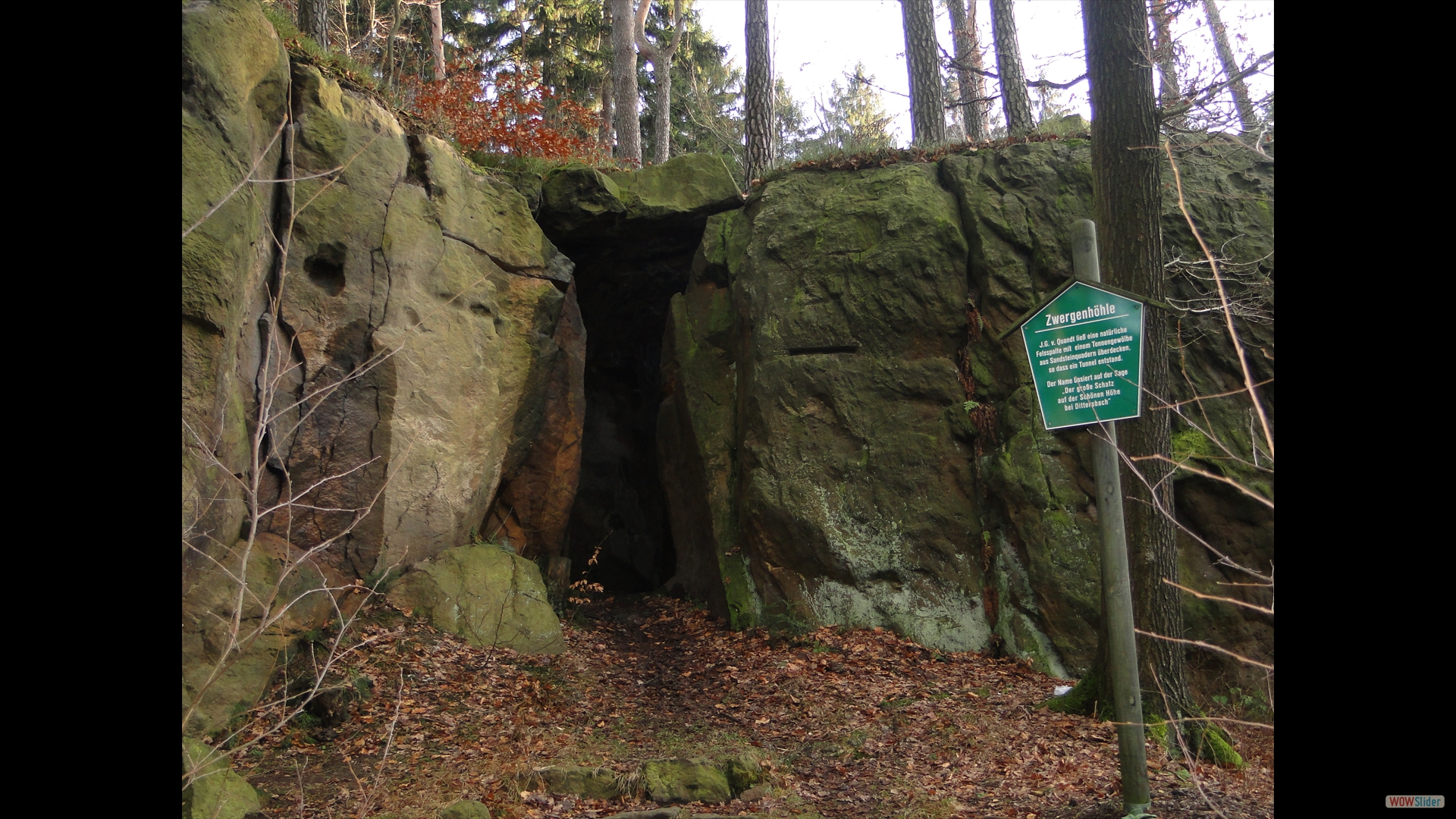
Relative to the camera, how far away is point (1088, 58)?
23.8 ft

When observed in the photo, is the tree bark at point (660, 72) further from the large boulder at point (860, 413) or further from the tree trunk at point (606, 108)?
the large boulder at point (860, 413)

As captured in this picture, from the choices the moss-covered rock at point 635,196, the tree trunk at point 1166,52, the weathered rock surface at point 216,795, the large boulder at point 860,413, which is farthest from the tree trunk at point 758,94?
the weathered rock surface at point 216,795

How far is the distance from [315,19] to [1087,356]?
1174 cm

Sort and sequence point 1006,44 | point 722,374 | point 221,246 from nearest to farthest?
point 221,246
point 722,374
point 1006,44

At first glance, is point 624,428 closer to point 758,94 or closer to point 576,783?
point 758,94

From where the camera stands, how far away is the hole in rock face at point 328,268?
857 centimetres

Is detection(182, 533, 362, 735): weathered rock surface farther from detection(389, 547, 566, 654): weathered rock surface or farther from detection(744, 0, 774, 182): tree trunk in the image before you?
detection(744, 0, 774, 182): tree trunk

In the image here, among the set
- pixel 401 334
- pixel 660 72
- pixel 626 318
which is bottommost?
pixel 401 334

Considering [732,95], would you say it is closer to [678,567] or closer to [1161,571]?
[678,567]

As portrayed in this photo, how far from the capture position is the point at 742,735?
23.4 feet

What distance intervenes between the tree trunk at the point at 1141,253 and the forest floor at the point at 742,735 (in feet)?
Result: 2.92

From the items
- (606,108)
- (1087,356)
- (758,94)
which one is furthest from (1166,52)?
(606,108)

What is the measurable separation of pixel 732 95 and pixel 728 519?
2442cm
